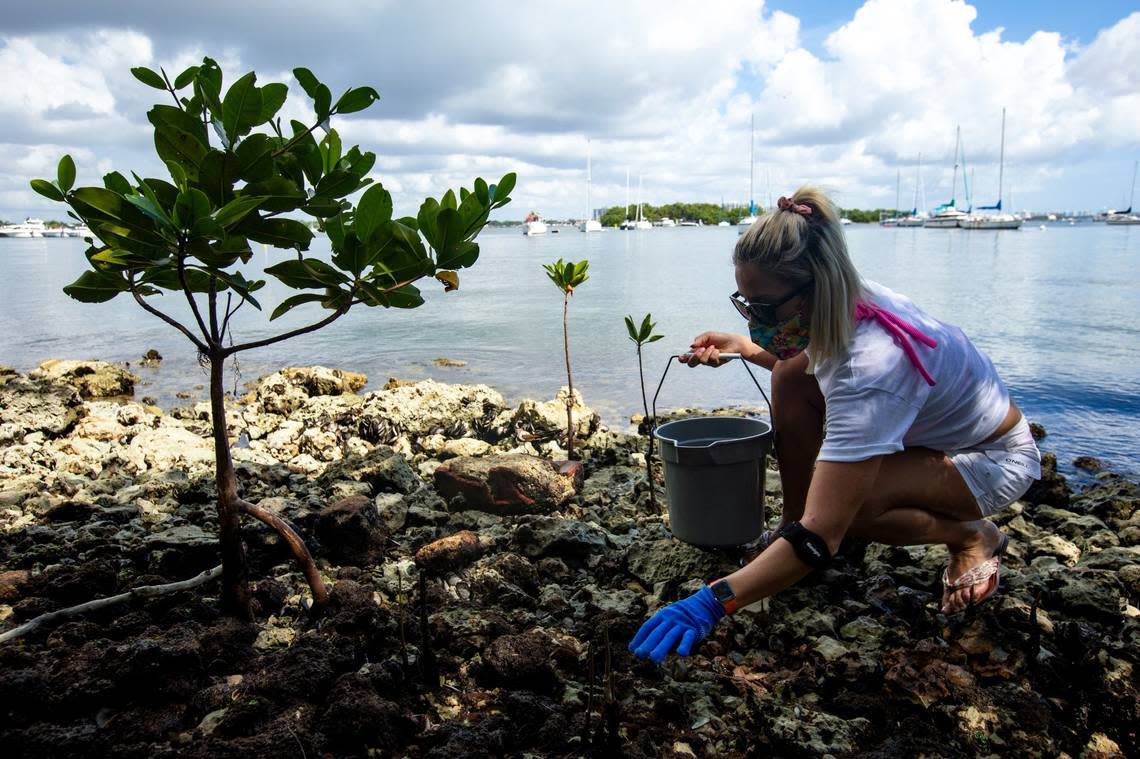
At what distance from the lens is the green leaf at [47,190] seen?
2.02 meters

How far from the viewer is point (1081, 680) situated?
90.8 inches

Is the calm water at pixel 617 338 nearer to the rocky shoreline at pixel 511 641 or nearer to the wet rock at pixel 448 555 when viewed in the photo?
the rocky shoreline at pixel 511 641

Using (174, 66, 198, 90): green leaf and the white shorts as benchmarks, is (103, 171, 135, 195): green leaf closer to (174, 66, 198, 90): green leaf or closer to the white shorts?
(174, 66, 198, 90): green leaf

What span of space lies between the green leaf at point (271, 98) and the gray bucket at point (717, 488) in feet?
6.35

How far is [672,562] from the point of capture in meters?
3.11

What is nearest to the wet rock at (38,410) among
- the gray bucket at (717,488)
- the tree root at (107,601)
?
the tree root at (107,601)

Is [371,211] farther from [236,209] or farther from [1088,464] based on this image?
[1088,464]

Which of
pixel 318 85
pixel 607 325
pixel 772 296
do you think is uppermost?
pixel 318 85

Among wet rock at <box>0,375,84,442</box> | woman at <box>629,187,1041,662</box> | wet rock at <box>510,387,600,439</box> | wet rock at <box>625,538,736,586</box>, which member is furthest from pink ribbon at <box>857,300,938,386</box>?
wet rock at <box>0,375,84,442</box>

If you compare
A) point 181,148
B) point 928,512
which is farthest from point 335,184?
point 928,512

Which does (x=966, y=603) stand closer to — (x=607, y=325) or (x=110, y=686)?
(x=110, y=686)

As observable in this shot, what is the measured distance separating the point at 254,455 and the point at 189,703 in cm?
389

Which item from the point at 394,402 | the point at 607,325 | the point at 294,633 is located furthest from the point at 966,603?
the point at 607,325

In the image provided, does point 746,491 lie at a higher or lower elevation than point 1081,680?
higher
